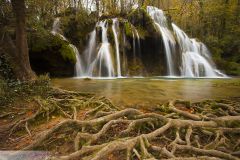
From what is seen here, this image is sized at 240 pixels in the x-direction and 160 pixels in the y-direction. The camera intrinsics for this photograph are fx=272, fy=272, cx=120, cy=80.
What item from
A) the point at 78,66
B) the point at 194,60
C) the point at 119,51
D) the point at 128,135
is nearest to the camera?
the point at 128,135

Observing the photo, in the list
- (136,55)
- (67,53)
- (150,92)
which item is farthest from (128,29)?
(150,92)

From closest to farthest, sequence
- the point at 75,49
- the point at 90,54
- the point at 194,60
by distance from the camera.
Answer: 1. the point at 75,49
2. the point at 90,54
3. the point at 194,60

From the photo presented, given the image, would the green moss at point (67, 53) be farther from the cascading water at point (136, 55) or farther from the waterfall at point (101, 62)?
the waterfall at point (101, 62)

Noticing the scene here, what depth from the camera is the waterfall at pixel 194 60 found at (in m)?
26.5

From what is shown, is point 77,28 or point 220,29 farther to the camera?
point 220,29

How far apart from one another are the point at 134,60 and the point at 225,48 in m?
13.7

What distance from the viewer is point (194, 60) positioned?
27.2m

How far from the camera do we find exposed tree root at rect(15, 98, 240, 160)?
12.4ft

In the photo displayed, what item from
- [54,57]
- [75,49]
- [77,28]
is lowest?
[54,57]

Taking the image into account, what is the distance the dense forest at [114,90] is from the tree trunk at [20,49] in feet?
0.12

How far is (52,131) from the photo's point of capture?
4703 millimetres

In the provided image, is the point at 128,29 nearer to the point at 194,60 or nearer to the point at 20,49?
the point at 194,60

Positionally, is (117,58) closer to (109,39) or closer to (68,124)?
(109,39)

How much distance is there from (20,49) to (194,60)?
67.0 ft
